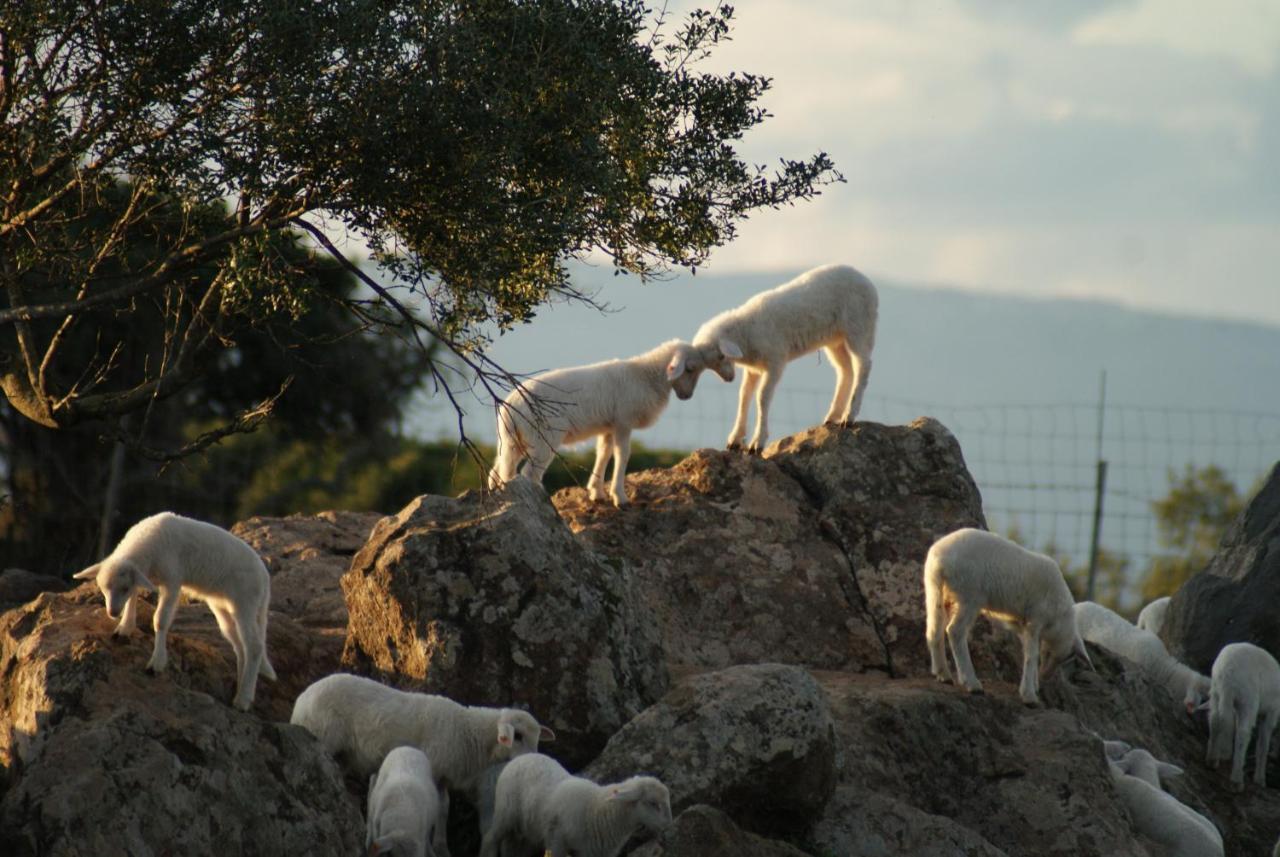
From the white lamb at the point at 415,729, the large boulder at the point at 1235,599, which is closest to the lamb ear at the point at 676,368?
the white lamb at the point at 415,729

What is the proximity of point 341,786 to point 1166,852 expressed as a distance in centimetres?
514

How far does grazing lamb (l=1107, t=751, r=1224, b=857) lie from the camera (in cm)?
1023

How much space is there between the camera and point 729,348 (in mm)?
12484

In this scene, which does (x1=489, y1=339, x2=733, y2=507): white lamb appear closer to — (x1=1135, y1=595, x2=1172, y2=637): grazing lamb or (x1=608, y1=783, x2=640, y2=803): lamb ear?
(x1=608, y1=783, x2=640, y2=803): lamb ear

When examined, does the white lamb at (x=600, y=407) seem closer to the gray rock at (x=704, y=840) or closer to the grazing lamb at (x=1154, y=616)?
the gray rock at (x=704, y=840)

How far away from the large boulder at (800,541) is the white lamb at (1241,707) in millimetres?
2127

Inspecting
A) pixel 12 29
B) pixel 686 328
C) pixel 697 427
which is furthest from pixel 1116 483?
pixel 686 328

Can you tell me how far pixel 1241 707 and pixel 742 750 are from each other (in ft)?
18.5

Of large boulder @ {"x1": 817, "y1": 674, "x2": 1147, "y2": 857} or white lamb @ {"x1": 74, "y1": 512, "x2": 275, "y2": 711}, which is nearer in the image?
white lamb @ {"x1": 74, "y1": 512, "x2": 275, "y2": 711}

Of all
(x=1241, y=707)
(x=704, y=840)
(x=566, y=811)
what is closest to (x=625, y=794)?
(x=566, y=811)

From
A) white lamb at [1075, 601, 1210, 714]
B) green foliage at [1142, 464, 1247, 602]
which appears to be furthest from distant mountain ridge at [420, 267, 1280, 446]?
white lamb at [1075, 601, 1210, 714]

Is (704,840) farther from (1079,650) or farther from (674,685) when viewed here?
(1079,650)

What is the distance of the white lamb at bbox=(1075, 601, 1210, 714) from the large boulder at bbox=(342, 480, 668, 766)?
483 centimetres

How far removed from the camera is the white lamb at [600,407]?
11898 mm
